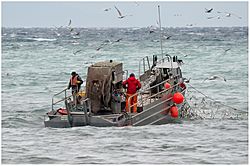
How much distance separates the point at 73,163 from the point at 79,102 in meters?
3.98

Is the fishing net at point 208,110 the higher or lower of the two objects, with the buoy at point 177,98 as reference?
lower

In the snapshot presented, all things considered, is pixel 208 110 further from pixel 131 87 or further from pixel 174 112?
pixel 131 87

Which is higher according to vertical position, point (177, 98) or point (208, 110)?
point (177, 98)

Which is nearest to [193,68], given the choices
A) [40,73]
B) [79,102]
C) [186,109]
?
[40,73]

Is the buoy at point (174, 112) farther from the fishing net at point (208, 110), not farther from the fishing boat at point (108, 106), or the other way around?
the fishing net at point (208, 110)

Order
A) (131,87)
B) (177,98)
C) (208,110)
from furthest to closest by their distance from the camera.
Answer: (208,110) < (177,98) < (131,87)

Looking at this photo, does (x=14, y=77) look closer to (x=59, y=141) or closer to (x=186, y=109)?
(x=186, y=109)

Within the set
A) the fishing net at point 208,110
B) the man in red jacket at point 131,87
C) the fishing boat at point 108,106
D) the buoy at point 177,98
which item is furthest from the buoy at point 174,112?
the man in red jacket at point 131,87

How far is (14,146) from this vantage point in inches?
480

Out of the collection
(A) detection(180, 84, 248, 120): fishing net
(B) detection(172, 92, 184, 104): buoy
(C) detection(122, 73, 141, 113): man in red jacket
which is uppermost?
(C) detection(122, 73, 141, 113): man in red jacket

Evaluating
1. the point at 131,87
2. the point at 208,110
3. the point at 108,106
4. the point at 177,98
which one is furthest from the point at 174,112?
the point at 208,110

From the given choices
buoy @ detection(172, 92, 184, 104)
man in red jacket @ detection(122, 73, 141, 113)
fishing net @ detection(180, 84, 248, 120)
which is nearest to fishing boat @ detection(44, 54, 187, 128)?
buoy @ detection(172, 92, 184, 104)

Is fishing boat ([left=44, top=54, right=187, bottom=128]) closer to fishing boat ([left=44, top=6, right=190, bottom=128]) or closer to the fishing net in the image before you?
fishing boat ([left=44, top=6, right=190, bottom=128])

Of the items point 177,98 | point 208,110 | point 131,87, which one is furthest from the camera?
point 208,110
